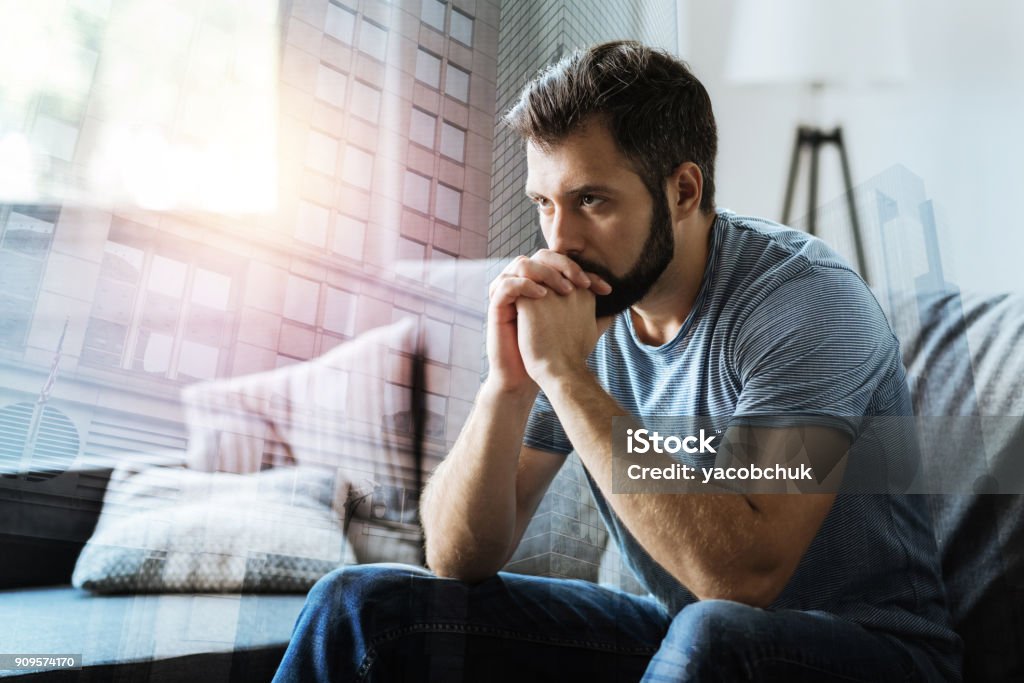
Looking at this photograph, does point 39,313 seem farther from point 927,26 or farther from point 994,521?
point 927,26

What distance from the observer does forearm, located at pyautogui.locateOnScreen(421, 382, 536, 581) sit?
0.90 metres

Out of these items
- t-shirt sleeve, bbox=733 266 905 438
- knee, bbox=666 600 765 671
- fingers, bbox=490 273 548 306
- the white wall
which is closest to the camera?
knee, bbox=666 600 765 671

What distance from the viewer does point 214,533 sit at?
3.51ft

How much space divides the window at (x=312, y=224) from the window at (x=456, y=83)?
316 millimetres

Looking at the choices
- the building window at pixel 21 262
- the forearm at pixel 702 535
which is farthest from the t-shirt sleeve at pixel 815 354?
the building window at pixel 21 262

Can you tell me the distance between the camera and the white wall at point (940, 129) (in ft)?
3.63

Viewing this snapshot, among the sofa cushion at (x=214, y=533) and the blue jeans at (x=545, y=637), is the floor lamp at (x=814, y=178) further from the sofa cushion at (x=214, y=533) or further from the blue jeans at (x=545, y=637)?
the sofa cushion at (x=214, y=533)

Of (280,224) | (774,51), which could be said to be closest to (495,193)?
(280,224)

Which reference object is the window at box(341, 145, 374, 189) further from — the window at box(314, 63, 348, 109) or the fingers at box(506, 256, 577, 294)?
the fingers at box(506, 256, 577, 294)

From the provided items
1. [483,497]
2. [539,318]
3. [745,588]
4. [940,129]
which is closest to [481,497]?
[483,497]

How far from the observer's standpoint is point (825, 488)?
76 cm

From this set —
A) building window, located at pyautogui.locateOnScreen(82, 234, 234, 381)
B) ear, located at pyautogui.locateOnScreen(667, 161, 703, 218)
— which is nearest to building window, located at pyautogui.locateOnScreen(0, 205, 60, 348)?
building window, located at pyautogui.locateOnScreen(82, 234, 234, 381)

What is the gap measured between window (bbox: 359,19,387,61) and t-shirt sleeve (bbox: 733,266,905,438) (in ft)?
2.51

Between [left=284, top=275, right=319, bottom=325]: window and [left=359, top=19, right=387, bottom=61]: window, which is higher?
[left=359, top=19, right=387, bottom=61]: window
